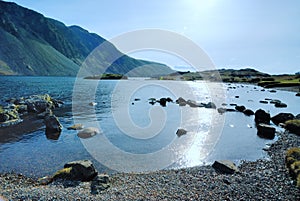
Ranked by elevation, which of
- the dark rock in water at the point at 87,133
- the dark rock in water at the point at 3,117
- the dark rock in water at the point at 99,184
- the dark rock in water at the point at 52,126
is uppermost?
the dark rock in water at the point at 3,117

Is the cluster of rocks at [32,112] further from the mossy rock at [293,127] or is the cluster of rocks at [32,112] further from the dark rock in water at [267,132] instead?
the mossy rock at [293,127]

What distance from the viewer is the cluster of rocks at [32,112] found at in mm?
31044

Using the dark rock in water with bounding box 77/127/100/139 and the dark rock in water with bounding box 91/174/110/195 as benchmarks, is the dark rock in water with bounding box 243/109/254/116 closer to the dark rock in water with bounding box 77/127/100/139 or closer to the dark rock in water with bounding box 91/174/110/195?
the dark rock in water with bounding box 77/127/100/139

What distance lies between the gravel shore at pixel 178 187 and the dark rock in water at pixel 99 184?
0.36m

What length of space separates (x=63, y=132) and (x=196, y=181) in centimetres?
2176

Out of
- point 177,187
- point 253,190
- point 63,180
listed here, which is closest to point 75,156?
point 63,180

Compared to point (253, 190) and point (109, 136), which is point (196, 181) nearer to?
point (253, 190)

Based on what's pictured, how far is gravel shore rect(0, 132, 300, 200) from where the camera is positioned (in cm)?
1280

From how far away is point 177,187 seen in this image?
1423 centimetres

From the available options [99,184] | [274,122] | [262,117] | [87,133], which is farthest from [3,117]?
[274,122]

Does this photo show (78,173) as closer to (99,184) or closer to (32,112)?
(99,184)

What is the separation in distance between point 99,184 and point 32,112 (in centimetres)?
3932

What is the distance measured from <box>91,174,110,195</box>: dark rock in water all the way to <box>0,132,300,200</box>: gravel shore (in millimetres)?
356

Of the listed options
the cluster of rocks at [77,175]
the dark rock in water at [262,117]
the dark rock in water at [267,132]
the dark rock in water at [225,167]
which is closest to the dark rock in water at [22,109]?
the cluster of rocks at [77,175]
